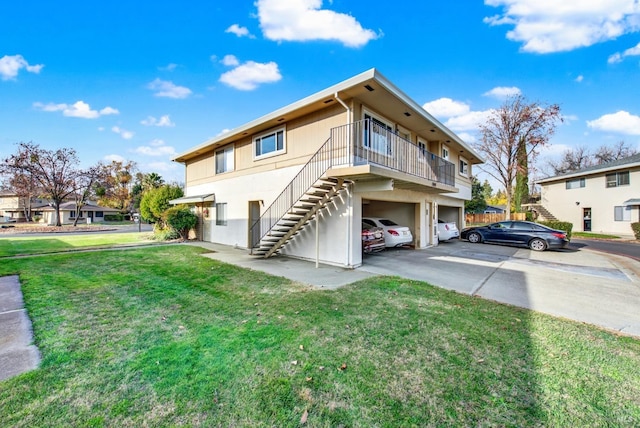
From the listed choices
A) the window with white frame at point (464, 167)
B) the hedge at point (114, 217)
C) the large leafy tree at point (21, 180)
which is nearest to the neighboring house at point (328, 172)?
the window with white frame at point (464, 167)

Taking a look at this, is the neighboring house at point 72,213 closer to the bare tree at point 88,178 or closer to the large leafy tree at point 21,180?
the large leafy tree at point 21,180

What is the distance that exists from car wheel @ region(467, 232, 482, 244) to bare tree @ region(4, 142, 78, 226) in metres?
38.5

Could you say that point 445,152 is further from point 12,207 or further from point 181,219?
point 12,207

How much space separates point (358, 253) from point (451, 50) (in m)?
11.5

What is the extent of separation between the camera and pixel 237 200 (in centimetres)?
1277

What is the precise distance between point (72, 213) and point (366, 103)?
187 ft

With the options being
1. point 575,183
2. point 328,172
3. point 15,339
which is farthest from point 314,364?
point 575,183

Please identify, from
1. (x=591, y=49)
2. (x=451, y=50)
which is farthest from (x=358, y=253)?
(x=591, y=49)

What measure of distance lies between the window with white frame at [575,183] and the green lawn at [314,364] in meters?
29.3

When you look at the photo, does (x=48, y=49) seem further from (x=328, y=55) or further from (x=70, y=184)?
(x=70, y=184)

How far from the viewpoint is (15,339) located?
Result: 11.7ft

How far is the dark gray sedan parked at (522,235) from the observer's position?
12.4 m

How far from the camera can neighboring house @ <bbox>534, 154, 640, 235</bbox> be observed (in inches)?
842

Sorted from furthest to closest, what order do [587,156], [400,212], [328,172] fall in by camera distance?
[587,156] < [400,212] < [328,172]
